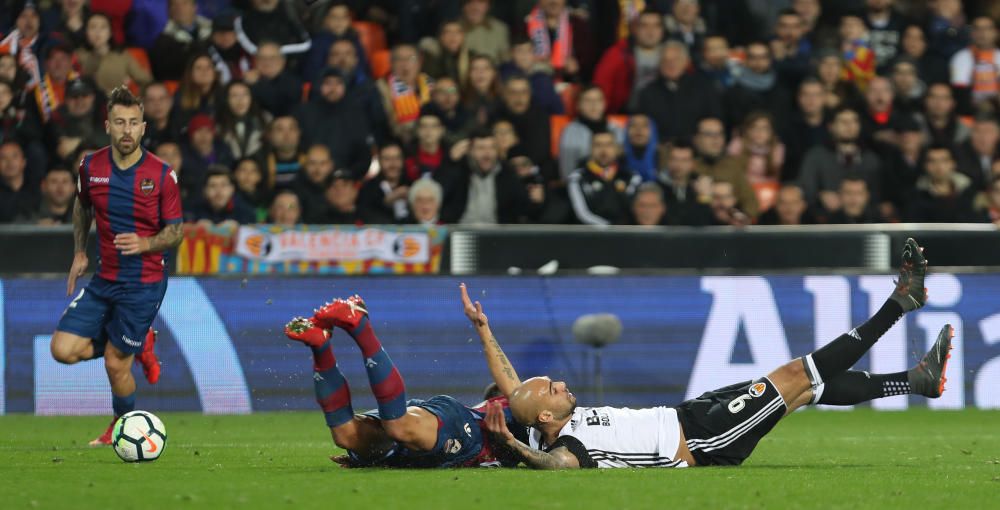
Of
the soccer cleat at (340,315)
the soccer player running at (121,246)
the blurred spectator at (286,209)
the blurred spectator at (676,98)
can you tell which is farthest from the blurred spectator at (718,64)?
the soccer cleat at (340,315)

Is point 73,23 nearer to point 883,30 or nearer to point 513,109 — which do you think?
point 513,109

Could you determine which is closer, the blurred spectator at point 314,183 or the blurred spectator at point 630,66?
the blurred spectator at point 314,183

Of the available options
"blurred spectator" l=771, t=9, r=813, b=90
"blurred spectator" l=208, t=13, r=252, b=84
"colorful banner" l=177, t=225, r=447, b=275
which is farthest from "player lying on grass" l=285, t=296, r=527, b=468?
"blurred spectator" l=771, t=9, r=813, b=90

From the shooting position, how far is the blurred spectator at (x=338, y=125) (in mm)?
16812

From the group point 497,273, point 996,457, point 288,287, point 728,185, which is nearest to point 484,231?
point 497,273

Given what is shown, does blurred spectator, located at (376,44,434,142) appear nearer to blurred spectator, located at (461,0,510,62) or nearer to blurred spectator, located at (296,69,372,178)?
→ blurred spectator, located at (296,69,372,178)

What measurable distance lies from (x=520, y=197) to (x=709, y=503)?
8.54m

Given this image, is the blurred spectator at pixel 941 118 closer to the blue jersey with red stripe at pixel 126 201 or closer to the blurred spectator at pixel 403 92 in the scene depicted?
the blurred spectator at pixel 403 92

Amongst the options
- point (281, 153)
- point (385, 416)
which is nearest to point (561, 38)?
point (281, 153)

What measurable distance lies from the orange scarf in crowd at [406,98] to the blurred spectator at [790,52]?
4.24 meters

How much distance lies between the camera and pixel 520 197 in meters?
16.0

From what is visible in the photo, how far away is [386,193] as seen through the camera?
1605 cm

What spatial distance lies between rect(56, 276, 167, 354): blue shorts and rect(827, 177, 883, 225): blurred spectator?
26.9 ft

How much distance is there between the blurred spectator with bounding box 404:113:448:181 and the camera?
649 inches
